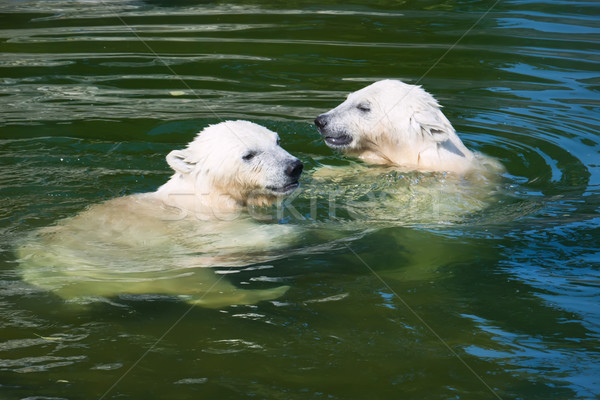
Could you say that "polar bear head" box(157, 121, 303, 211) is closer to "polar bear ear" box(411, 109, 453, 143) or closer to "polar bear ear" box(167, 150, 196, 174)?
"polar bear ear" box(167, 150, 196, 174)

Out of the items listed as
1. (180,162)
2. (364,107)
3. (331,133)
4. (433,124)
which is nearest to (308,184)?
(331,133)

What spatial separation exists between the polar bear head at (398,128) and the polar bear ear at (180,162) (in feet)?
4.45

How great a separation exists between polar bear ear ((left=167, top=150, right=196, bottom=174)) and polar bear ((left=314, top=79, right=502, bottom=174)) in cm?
136

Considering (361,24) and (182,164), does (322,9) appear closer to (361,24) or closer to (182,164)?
(361,24)

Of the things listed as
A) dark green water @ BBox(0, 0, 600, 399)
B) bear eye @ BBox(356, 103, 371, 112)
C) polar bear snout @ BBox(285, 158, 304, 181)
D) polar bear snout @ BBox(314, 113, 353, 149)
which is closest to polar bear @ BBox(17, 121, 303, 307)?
polar bear snout @ BBox(285, 158, 304, 181)

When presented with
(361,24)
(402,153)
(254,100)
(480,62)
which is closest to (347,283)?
(402,153)

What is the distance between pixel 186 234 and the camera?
16.5 feet

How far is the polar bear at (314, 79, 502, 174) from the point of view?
19.7ft

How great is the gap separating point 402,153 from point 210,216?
5.54 feet

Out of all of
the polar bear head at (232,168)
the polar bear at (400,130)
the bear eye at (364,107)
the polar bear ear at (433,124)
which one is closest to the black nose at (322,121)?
the polar bear at (400,130)

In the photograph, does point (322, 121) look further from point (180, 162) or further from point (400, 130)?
point (180, 162)

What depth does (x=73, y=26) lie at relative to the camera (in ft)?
34.9

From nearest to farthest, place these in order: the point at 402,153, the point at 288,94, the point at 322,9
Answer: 1. the point at 402,153
2. the point at 288,94
3. the point at 322,9

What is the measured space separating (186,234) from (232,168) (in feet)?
1.63
